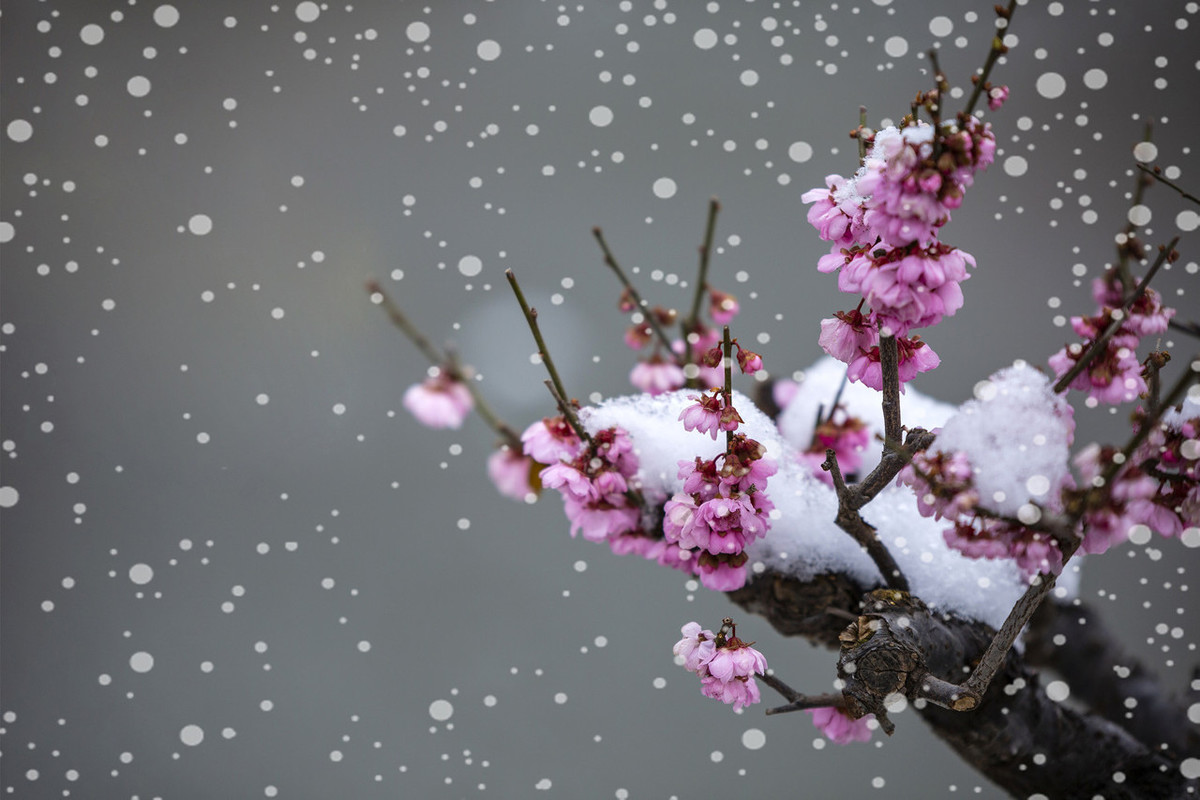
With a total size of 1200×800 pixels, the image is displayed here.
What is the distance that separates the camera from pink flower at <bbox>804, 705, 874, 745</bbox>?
0.39 metres

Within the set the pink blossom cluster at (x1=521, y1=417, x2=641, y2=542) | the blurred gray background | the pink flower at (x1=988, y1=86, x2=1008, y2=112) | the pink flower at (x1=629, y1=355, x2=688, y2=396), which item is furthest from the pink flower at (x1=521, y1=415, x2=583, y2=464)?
the blurred gray background

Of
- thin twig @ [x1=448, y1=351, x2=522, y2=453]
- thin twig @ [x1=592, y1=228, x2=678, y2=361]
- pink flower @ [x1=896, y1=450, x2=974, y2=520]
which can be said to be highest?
thin twig @ [x1=592, y1=228, x2=678, y2=361]

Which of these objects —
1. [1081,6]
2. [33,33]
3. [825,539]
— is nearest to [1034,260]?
[1081,6]

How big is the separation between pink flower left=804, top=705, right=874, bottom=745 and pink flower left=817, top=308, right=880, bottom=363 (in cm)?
19

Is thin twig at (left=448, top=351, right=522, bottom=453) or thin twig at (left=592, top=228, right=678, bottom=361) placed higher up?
thin twig at (left=592, top=228, right=678, bottom=361)

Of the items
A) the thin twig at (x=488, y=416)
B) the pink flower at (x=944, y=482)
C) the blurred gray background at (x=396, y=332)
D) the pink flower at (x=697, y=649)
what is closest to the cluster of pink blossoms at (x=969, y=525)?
the pink flower at (x=944, y=482)

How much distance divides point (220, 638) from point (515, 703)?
356 mm

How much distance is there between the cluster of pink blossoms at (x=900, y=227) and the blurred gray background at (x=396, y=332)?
1.75 feet

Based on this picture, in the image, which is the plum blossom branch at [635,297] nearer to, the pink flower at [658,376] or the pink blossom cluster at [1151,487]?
the pink flower at [658,376]

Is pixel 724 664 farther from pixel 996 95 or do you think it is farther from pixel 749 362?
pixel 996 95

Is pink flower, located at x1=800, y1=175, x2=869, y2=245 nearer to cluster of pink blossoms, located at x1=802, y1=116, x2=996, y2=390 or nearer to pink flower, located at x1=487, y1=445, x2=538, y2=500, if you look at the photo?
cluster of pink blossoms, located at x1=802, y1=116, x2=996, y2=390

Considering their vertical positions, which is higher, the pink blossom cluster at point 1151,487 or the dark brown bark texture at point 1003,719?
the pink blossom cluster at point 1151,487

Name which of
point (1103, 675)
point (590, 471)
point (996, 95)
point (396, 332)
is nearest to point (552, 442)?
point (590, 471)

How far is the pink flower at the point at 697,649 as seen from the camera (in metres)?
0.32
